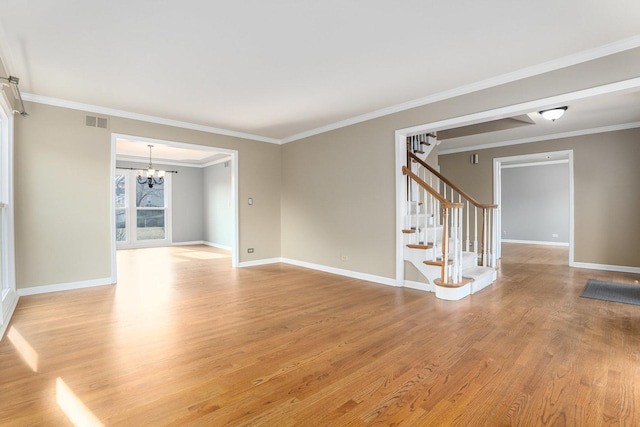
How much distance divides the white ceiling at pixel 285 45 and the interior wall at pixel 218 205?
183 inches

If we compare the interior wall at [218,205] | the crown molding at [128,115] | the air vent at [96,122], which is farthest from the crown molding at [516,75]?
the interior wall at [218,205]

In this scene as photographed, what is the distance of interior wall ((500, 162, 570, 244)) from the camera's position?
9672 millimetres

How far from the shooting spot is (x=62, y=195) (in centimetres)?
434

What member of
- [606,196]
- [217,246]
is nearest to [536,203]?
[606,196]

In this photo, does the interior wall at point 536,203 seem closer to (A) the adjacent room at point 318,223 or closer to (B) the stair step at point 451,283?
(A) the adjacent room at point 318,223

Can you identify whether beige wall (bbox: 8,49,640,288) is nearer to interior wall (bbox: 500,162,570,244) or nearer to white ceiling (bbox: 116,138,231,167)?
white ceiling (bbox: 116,138,231,167)

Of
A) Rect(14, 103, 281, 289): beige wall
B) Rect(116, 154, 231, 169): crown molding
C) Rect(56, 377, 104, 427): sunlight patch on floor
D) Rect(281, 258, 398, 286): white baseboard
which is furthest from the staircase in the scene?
Rect(116, 154, 231, 169): crown molding

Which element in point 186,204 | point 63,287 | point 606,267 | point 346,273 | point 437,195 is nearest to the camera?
point 437,195

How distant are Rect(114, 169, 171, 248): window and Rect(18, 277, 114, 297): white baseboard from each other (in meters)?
4.69

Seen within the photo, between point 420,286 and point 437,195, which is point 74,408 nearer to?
point 420,286

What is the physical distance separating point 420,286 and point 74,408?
148 inches

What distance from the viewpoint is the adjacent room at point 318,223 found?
6.46 ft

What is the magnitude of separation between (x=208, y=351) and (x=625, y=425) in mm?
2527

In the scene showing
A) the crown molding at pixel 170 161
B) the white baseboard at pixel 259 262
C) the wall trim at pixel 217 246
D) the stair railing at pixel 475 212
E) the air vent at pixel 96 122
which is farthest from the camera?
the wall trim at pixel 217 246
